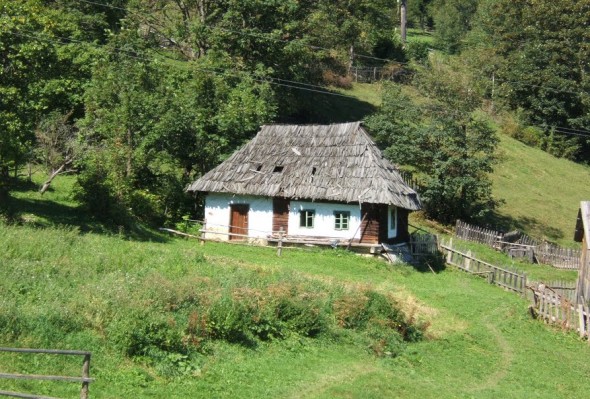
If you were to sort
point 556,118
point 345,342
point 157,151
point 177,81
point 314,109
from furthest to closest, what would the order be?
point 556,118 < point 314,109 < point 177,81 < point 157,151 < point 345,342

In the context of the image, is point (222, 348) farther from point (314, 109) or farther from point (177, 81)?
point (314, 109)

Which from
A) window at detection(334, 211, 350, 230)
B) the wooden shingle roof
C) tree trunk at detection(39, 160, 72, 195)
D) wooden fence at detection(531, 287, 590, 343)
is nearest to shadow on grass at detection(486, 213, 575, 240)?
the wooden shingle roof

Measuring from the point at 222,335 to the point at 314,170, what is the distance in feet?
54.1

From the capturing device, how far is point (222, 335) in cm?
1688

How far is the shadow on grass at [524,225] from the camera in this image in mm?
44344

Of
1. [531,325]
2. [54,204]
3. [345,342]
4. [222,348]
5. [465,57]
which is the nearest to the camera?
[222,348]

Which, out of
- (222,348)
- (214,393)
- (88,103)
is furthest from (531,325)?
(88,103)

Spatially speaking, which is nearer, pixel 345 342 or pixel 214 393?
pixel 214 393

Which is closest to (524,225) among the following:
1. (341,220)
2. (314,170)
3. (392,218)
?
(392,218)

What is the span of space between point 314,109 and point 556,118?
22.6 meters

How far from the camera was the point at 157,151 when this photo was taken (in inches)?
1377

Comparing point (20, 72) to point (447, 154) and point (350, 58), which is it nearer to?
point (447, 154)

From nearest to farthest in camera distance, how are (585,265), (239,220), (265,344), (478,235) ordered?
1. (265,344)
2. (585,265)
3. (239,220)
4. (478,235)

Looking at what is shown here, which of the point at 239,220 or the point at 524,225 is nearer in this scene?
the point at 239,220
